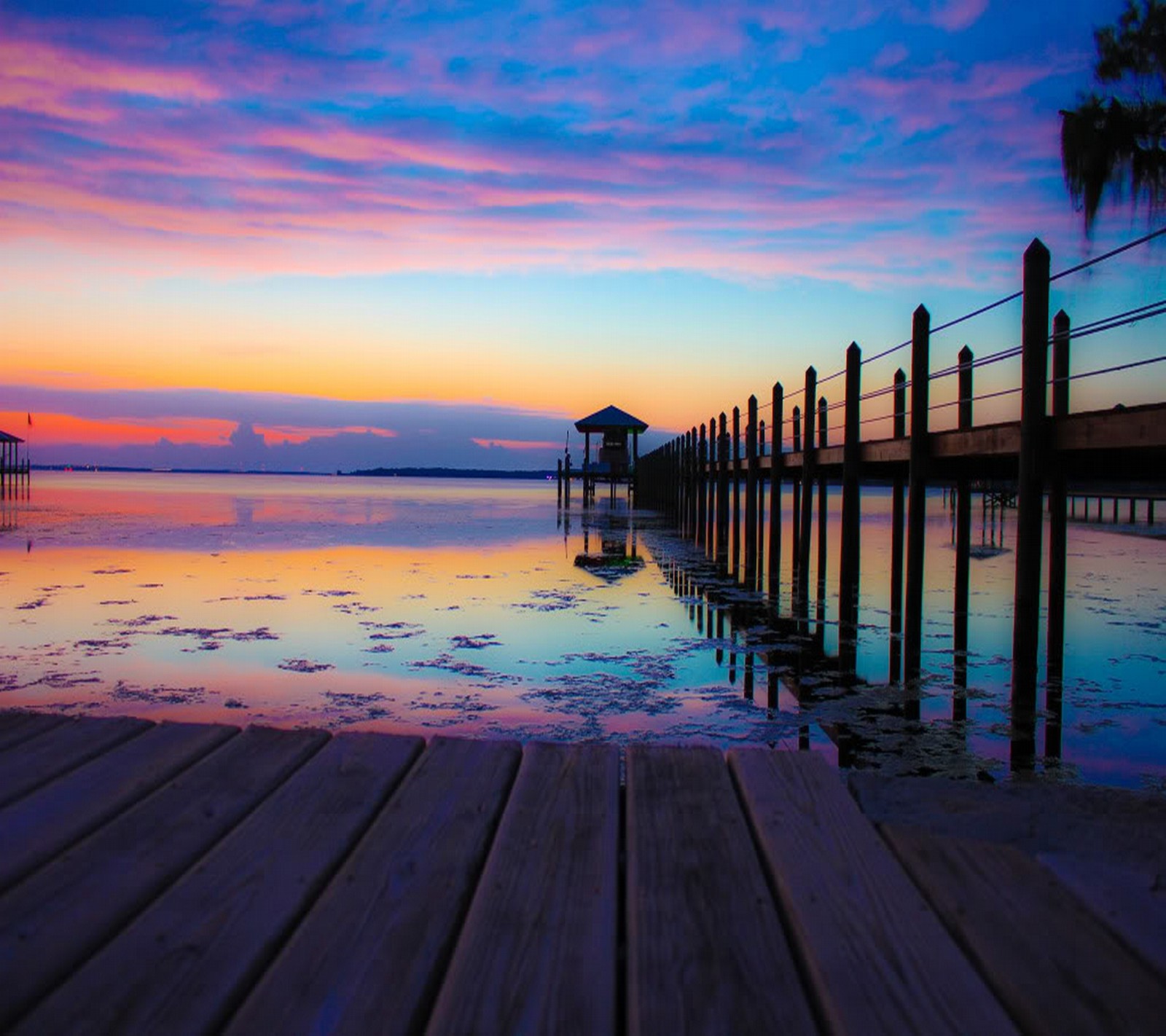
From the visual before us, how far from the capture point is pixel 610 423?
45.1 m

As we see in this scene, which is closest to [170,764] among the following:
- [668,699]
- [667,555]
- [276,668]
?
[668,699]

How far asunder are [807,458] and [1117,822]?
39.2 feet

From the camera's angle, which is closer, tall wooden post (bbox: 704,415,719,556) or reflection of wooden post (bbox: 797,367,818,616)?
reflection of wooden post (bbox: 797,367,818,616)

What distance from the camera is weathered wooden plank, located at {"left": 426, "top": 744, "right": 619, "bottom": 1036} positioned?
1.41m

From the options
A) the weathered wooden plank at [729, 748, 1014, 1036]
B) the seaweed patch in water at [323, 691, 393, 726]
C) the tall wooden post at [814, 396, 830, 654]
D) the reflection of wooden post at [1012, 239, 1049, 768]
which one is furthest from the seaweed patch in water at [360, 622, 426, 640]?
the weathered wooden plank at [729, 748, 1014, 1036]

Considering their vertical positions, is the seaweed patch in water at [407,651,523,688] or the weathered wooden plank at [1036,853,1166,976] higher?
the weathered wooden plank at [1036,853,1166,976]

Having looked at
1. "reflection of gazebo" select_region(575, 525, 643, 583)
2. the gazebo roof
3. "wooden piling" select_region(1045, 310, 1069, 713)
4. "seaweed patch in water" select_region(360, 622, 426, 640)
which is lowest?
"seaweed patch in water" select_region(360, 622, 426, 640)

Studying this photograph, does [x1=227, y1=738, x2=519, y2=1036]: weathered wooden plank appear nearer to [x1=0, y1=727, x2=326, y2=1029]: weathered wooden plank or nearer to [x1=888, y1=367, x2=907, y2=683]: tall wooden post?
[x1=0, y1=727, x2=326, y2=1029]: weathered wooden plank

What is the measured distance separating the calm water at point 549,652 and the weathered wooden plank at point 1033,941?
3968mm

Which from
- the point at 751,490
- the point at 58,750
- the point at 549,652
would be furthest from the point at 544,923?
the point at 751,490

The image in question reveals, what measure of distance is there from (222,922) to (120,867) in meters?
0.38

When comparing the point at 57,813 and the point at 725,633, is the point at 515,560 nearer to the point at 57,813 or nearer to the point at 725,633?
the point at 725,633

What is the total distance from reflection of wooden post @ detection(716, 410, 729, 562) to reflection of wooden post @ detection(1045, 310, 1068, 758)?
1128cm

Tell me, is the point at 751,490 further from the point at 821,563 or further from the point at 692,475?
the point at 692,475
